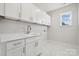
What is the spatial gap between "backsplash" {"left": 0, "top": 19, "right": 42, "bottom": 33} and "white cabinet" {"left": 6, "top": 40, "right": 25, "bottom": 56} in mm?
380

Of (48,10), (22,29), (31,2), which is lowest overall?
(22,29)

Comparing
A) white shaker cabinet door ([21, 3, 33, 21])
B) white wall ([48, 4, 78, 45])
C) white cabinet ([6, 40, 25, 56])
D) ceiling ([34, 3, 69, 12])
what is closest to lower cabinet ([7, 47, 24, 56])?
white cabinet ([6, 40, 25, 56])

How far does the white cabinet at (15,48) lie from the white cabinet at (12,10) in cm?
41

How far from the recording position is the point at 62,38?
1984mm

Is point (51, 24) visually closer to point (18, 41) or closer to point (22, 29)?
point (22, 29)

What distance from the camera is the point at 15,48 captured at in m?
1.10

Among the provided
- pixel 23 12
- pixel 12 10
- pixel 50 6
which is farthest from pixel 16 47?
pixel 50 6

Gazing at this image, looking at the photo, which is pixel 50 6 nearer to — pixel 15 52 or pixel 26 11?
pixel 26 11

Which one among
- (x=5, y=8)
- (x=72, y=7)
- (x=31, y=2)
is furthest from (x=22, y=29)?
(x=72, y=7)

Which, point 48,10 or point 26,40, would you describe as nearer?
point 26,40

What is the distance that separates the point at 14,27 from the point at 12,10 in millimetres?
418

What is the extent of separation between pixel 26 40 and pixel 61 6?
3.51 ft

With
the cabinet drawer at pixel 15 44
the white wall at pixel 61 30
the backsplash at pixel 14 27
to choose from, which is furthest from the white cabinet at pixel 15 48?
the white wall at pixel 61 30

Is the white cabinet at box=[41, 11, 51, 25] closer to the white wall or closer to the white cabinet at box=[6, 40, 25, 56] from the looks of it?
the white wall
